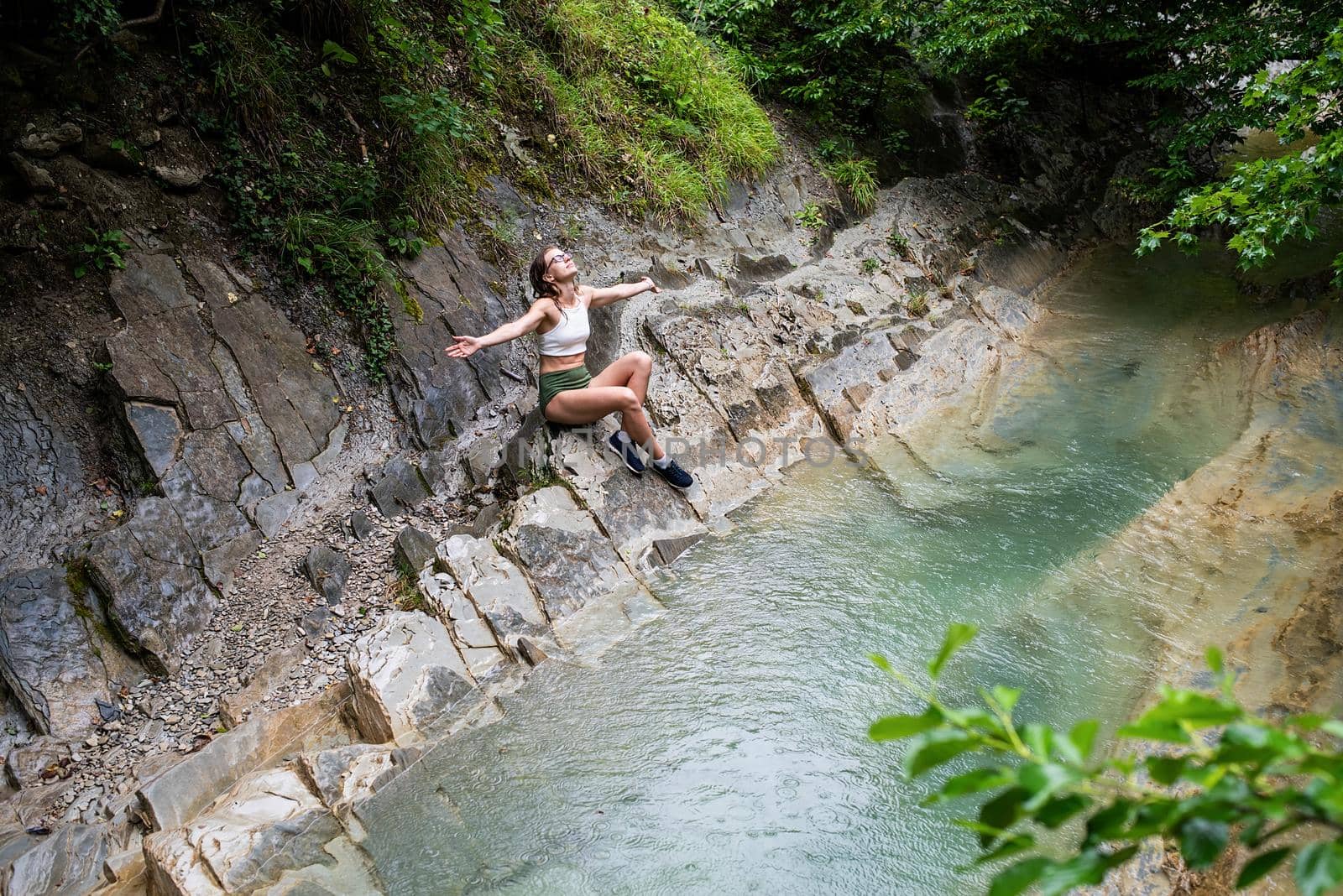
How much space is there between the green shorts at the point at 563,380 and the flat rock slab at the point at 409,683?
1433 mm

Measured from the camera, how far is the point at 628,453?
490 cm

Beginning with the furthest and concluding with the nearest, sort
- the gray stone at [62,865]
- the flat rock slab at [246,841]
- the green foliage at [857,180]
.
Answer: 1. the green foliage at [857,180]
2. the gray stone at [62,865]
3. the flat rock slab at [246,841]

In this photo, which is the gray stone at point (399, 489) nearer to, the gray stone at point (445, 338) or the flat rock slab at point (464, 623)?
the gray stone at point (445, 338)

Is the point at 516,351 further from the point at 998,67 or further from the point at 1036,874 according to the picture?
the point at 998,67

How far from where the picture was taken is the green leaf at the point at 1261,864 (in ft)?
2.68

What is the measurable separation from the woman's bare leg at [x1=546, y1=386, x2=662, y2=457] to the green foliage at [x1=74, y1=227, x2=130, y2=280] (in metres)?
2.65

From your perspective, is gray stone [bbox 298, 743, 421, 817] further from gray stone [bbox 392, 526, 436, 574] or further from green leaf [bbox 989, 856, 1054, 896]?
green leaf [bbox 989, 856, 1054, 896]

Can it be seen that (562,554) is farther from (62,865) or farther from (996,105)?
(996,105)

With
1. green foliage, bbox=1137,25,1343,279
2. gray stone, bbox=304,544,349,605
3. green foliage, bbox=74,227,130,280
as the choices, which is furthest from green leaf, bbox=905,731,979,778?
green foliage, bbox=1137,25,1343,279

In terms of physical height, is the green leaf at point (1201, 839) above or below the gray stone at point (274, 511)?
below

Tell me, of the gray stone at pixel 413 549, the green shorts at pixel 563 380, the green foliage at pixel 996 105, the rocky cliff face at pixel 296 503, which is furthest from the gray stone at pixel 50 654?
the green foliage at pixel 996 105

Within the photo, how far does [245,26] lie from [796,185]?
457 centimetres

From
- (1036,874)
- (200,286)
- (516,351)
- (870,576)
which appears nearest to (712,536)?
(870,576)

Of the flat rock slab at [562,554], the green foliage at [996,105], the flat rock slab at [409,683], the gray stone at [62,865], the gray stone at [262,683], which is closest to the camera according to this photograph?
the gray stone at [62,865]
